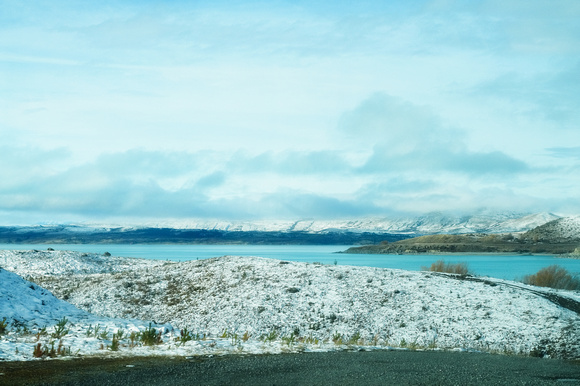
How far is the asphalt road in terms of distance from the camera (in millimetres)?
10422

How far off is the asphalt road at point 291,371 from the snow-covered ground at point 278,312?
1393mm

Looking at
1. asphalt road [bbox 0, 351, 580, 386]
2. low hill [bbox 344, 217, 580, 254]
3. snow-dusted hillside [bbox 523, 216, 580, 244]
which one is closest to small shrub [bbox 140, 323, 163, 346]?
asphalt road [bbox 0, 351, 580, 386]

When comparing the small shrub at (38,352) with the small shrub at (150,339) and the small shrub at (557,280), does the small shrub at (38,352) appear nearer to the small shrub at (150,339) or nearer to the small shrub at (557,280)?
the small shrub at (150,339)

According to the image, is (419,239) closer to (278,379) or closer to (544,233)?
(544,233)

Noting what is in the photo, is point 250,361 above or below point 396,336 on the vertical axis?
above

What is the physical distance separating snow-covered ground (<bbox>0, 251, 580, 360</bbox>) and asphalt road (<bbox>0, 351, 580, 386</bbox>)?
1.39 meters

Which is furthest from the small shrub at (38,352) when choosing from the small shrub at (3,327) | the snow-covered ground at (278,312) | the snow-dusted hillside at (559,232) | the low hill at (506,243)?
the snow-dusted hillside at (559,232)

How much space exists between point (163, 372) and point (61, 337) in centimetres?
542

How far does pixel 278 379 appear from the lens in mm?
10711

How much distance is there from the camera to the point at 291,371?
11.5m

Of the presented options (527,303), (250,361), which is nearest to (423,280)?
(527,303)

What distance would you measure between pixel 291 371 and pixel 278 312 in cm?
1414

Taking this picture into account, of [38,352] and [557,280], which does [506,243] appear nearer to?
[557,280]

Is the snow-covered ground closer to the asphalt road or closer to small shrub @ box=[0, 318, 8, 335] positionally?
small shrub @ box=[0, 318, 8, 335]
